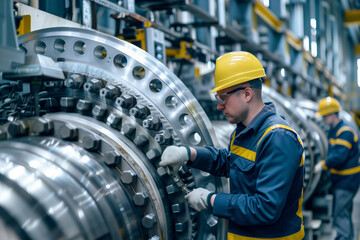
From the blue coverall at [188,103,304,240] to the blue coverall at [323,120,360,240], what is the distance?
220cm

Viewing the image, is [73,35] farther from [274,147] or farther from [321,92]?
[321,92]

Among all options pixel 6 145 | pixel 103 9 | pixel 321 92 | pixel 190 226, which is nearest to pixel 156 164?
pixel 190 226

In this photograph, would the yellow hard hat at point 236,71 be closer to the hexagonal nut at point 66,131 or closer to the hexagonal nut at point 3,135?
the hexagonal nut at point 66,131

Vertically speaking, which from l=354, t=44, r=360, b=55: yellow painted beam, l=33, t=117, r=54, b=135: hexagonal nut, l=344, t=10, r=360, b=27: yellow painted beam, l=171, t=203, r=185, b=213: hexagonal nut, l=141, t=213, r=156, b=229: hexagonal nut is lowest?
l=354, t=44, r=360, b=55: yellow painted beam

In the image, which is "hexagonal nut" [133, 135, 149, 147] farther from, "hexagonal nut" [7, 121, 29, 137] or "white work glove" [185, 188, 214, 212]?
"hexagonal nut" [7, 121, 29, 137]

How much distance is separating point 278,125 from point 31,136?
0.80 m


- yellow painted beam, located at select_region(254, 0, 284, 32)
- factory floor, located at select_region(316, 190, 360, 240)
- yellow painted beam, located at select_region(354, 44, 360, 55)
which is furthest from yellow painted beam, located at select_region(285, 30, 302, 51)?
yellow painted beam, located at select_region(354, 44, 360, 55)

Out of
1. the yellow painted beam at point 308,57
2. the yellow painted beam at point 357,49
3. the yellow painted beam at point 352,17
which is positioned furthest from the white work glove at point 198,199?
the yellow painted beam at point 357,49

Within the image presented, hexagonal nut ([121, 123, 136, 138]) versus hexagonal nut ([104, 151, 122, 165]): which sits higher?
hexagonal nut ([121, 123, 136, 138])

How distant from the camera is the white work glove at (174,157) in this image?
1424 mm

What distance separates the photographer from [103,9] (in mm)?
2984

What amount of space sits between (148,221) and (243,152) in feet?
1.33

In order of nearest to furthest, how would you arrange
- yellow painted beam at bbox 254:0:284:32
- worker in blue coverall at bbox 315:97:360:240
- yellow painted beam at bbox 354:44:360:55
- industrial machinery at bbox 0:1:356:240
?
industrial machinery at bbox 0:1:356:240 → worker in blue coverall at bbox 315:97:360:240 → yellow painted beam at bbox 254:0:284:32 → yellow painted beam at bbox 354:44:360:55

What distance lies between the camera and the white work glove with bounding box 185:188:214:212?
4.66 ft
